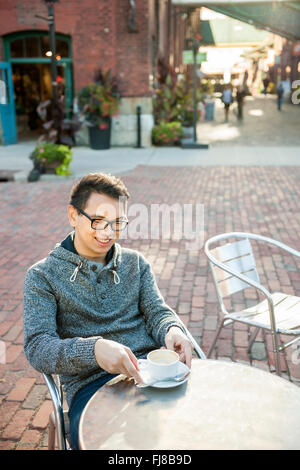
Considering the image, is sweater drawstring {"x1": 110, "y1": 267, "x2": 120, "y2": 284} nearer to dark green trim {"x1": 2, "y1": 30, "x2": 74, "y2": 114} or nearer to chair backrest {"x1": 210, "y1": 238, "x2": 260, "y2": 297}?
chair backrest {"x1": 210, "y1": 238, "x2": 260, "y2": 297}

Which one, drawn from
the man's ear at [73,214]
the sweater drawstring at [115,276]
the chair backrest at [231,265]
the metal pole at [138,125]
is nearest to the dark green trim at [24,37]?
the metal pole at [138,125]

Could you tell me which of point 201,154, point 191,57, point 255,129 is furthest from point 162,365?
point 255,129

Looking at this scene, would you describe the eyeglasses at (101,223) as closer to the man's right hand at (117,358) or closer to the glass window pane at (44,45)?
the man's right hand at (117,358)

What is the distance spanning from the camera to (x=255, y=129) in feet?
67.1

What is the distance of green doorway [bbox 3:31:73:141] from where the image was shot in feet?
51.2

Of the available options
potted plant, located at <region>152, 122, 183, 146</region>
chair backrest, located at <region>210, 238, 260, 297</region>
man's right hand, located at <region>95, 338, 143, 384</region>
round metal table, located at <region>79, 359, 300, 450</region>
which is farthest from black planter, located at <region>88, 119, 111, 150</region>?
round metal table, located at <region>79, 359, 300, 450</region>

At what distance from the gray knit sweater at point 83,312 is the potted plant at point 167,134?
45.1ft

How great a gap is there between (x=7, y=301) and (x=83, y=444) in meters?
3.31

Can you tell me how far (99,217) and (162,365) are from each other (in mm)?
709

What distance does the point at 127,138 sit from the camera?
15.9m

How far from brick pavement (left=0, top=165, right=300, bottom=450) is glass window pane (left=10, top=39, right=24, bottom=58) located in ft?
22.6

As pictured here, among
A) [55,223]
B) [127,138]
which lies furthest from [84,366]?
[127,138]

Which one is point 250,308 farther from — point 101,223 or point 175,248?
point 175,248

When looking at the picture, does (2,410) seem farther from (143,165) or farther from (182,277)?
(143,165)
